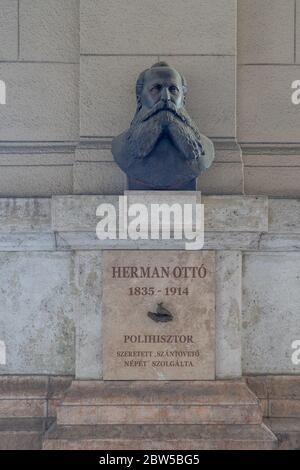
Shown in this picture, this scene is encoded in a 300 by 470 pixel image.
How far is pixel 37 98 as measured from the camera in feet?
12.3

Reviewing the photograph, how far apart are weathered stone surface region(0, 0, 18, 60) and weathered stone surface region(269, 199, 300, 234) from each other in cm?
208

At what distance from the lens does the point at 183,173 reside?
3.29 m

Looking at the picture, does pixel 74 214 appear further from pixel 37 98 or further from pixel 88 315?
pixel 37 98

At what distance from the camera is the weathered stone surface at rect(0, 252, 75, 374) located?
3.64 meters

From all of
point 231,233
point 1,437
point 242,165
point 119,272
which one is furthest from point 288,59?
point 1,437

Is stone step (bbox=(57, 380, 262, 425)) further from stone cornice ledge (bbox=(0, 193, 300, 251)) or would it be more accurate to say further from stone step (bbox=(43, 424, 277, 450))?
stone cornice ledge (bbox=(0, 193, 300, 251))

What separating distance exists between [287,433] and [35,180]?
241 centimetres

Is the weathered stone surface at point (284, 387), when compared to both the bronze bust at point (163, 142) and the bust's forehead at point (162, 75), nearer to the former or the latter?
the bronze bust at point (163, 142)

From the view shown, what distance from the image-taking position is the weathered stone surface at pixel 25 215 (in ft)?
11.3

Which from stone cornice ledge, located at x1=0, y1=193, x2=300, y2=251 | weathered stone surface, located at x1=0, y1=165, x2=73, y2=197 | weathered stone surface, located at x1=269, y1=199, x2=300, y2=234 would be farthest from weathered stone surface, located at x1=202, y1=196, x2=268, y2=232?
weathered stone surface, located at x1=0, y1=165, x2=73, y2=197

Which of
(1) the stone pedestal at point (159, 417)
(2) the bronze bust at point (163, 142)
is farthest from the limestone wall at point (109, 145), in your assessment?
(2) the bronze bust at point (163, 142)

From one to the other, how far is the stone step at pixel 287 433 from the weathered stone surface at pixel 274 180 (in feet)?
5.14

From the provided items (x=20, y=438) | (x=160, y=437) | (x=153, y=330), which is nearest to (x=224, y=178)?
(x=153, y=330)

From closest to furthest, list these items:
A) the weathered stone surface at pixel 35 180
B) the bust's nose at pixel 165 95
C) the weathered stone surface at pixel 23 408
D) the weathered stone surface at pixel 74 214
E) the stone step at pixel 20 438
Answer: the bust's nose at pixel 165 95 → the weathered stone surface at pixel 74 214 → the stone step at pixel 20 438 → the weathered stone surface at pixel 23 408 → the weathered stone surface at pixel 35 180
